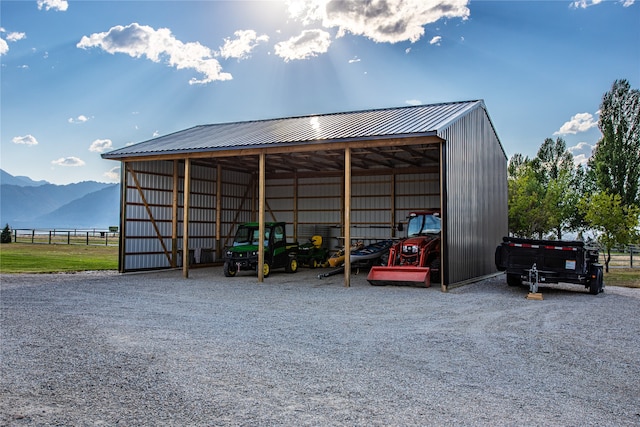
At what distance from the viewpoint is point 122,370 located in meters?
6.07

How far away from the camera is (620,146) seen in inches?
1554

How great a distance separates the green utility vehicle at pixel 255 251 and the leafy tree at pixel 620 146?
28992mm

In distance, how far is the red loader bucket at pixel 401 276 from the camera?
14453 mm

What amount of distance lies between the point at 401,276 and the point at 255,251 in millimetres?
5128

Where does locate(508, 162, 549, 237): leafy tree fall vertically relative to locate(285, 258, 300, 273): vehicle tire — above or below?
above

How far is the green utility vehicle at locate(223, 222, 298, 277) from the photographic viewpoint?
17.5 meters

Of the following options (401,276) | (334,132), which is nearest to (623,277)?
(401,276)

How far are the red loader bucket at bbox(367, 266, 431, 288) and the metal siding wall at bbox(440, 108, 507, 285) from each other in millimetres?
666

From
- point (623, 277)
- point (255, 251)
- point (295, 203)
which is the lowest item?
point (623, 277)

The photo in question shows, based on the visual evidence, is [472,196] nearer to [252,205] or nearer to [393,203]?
[393,203]

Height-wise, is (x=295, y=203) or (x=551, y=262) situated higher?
(x=295, y=203)

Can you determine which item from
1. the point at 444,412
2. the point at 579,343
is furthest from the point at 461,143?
the point at 444,412

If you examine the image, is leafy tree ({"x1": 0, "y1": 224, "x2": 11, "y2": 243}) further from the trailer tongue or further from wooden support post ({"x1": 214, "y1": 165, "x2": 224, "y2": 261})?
the trailer tongue

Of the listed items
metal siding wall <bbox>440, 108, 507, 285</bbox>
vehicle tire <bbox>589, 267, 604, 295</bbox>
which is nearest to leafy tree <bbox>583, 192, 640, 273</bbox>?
metal siding wall <bbox>440, 108, 507, 285</bbox>
